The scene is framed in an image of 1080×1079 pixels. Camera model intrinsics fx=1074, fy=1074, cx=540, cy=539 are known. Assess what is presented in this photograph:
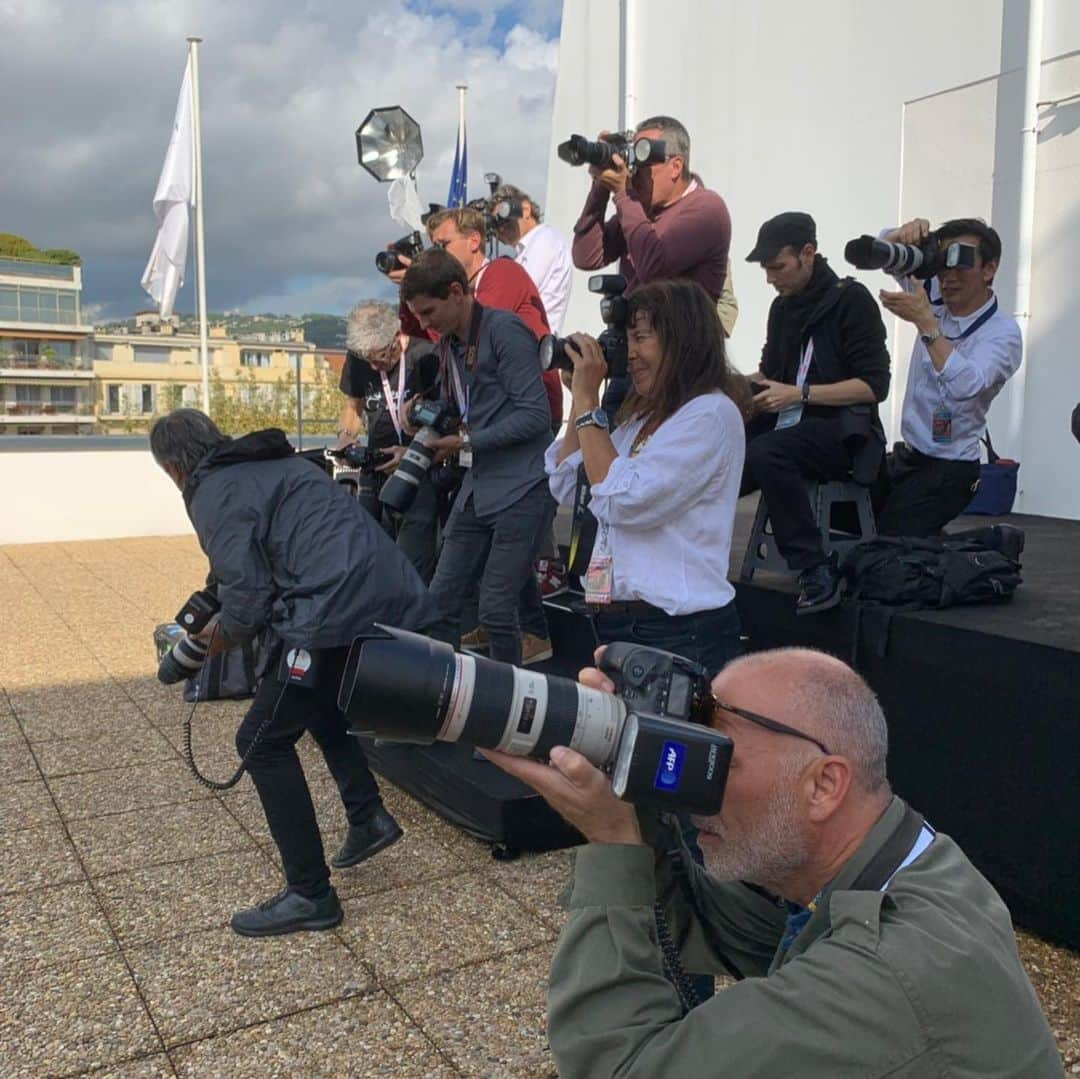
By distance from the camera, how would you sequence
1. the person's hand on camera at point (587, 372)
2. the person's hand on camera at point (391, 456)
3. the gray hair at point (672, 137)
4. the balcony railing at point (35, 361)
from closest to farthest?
the person's hand on camera at point (587, 372) < the gray hair at point (672, 137) < the person's hand on camera at point (391, 456) < the balcony railing at point (35, 361)

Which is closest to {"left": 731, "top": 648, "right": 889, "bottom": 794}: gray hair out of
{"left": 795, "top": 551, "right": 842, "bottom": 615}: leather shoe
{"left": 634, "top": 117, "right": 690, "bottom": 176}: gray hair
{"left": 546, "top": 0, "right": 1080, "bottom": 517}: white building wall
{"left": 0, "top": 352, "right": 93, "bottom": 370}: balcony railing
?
{"left": 795, "top": 551, "right": 842, "bottom": 615}: leather shoe

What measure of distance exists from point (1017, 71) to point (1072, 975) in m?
6.16

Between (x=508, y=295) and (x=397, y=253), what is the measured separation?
91 cm

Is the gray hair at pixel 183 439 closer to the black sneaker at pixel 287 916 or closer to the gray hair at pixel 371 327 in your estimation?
the black sneaker at pixel 287 916

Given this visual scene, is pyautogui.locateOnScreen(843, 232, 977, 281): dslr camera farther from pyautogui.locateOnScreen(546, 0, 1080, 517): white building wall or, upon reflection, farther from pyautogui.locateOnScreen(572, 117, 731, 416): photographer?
pyautogui.locateOnScreen(546, 0, 1080, 517): white building wall

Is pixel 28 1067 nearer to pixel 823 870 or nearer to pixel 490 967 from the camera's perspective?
pixel 490 967

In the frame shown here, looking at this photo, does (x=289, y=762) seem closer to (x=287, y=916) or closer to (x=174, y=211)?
(x=287, y=916)

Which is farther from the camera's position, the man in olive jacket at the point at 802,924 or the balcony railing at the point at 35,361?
the balcony railing at the point at 35,361

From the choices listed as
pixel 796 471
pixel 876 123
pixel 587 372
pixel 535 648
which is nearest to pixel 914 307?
pixel 796 471

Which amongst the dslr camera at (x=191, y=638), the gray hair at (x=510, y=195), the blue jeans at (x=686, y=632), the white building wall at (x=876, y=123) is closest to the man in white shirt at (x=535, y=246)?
the gray hair at (x=510, y=195)

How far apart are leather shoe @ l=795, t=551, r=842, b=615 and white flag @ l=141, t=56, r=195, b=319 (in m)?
9.98

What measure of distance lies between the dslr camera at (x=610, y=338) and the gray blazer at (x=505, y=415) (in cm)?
49

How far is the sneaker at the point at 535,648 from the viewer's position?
443 centimetres

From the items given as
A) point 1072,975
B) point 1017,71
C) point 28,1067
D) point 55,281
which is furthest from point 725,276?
point 55,281
